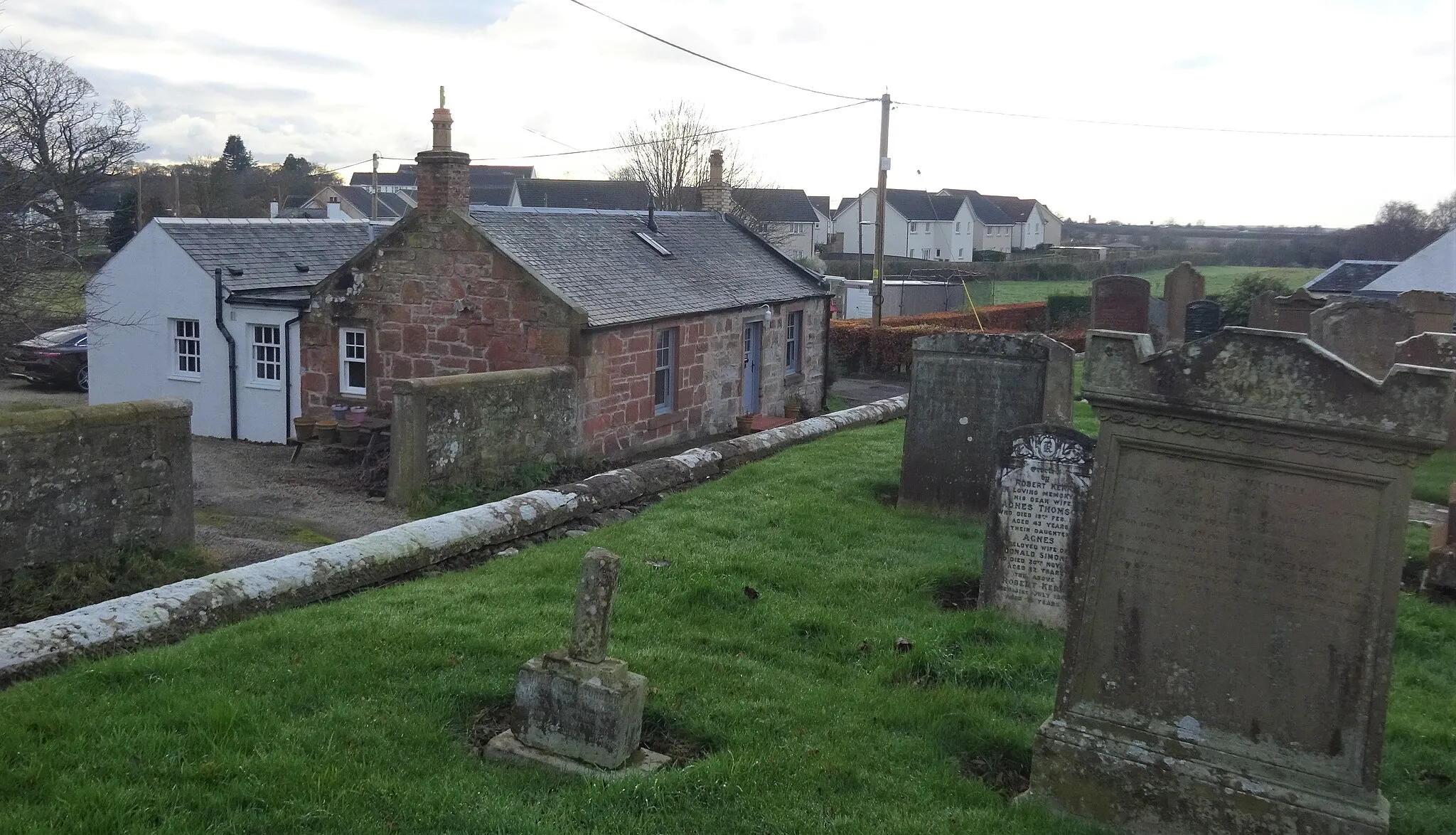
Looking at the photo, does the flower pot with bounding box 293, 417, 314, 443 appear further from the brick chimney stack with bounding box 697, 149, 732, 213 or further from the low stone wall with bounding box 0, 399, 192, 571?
the brick chimney stack with bounding box 697, 149, 732, 213

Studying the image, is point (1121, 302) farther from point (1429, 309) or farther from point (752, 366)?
point (752, 366)

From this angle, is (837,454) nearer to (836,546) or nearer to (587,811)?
(836,546)

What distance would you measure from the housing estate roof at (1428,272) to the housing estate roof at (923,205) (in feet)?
187

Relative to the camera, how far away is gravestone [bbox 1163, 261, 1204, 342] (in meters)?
30.1

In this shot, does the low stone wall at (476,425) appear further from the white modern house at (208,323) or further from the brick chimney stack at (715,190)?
the brick chimney stack at (715,190)

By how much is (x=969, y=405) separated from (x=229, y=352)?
1440 cm

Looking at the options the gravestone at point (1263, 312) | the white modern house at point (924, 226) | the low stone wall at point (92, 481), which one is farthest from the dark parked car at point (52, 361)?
the white modern house at point (924, 226)

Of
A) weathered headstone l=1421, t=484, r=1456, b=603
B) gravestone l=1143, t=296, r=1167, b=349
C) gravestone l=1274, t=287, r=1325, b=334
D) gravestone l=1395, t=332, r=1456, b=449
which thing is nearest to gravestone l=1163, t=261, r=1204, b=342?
gravestone l=1143, t=296, r=1167, b=349

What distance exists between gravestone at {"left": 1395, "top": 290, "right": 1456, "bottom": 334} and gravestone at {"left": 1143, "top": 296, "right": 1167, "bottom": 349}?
12.5 m

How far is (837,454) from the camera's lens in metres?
15.4

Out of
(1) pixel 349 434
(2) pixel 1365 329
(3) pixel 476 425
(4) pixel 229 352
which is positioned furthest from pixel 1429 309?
(4) pixel 229 352

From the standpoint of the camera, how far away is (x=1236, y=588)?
17.0 feet

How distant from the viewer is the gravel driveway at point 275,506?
40.9 ft

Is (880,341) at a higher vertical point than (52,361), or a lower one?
higher
